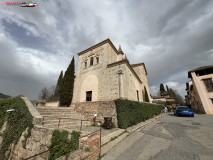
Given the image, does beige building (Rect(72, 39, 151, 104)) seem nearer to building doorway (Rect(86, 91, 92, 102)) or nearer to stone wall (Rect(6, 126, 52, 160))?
building doorway (Rect(86, 91, 92, 102))

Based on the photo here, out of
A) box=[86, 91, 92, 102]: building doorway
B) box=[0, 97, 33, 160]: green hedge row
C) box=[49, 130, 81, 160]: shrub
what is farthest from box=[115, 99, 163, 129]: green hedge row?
box=[86, 91, 92, 102]: building doorway

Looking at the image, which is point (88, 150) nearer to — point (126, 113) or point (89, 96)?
point (126, 113)

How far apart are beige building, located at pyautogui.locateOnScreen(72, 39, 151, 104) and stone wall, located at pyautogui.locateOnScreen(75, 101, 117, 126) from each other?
2693 mm

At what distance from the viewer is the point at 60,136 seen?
13.6 ft

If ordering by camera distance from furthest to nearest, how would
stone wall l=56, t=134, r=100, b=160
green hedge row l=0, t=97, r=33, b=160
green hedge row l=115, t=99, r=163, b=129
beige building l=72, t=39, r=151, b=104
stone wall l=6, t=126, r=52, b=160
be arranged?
beige building l=72, t=39, r=151, b=104 → green hedge row l=115, t=99, r=163, b=129 → green hedge row l=0, t=97, r=33, b=160 → stone wall l=6, t=126, r=52, b=160 → stone wall l=56, t=134, r=100, b=160

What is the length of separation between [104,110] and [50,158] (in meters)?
4.94

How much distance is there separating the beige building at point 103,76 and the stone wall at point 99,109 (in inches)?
106

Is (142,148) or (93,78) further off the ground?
(93,78)

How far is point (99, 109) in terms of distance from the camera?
28.2ft

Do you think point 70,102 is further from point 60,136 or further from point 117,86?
point 60,136

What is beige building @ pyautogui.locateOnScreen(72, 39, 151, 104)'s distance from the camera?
444 inches

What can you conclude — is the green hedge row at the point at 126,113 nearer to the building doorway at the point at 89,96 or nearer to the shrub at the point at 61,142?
the shrub at the point at 61,142

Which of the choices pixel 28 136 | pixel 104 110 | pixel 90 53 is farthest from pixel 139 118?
pixel 90 53

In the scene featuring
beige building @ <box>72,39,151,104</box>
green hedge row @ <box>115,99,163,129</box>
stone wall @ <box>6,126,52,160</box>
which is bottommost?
stone wall @ <box>6,126,52,160</box>
